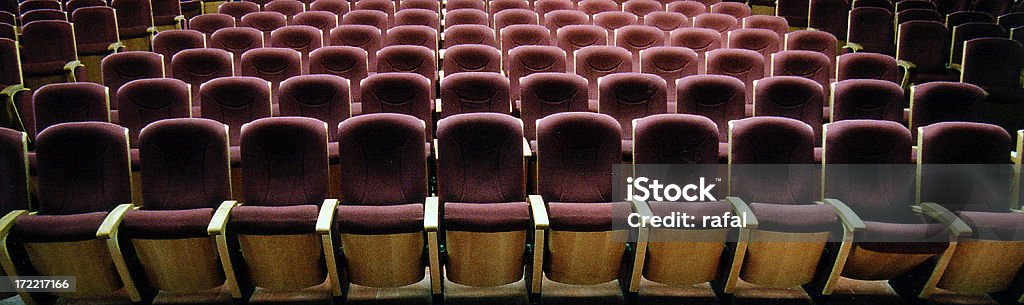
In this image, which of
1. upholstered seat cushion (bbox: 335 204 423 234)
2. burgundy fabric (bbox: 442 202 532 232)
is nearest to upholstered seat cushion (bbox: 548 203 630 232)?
burgundy fabric (bbox: 442 202 532 232)

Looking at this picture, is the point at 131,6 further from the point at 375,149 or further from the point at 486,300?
the point at 486,300

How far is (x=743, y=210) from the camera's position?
82cm

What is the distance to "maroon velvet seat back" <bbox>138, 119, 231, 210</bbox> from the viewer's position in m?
0.87

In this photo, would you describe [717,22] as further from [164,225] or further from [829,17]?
[164,225]

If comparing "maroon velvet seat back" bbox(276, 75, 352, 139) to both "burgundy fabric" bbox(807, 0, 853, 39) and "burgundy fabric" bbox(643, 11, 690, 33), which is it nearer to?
"burgundy fabric" bbox(643, 11, 690, 33)

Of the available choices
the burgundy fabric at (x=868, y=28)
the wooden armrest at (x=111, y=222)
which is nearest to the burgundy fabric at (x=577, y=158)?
the wooden armrest at (x=111, y=222)

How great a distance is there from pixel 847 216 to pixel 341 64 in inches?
31.1

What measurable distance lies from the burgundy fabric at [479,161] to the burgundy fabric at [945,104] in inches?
23.1

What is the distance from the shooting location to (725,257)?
0.84m

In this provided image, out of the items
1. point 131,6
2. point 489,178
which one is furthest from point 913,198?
point 131,6

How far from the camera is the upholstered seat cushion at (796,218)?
2.61ft

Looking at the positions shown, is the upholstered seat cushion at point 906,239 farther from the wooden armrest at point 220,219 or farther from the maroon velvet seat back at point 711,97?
the wooden armrest at point 220,219

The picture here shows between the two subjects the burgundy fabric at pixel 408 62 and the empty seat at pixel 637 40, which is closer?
the burgundy fabric at pixel 408 62

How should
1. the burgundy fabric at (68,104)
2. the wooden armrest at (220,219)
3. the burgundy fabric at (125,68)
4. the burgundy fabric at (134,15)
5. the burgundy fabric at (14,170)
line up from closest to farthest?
the wooden armrest at (220,219) < the burgundy fabric at (14,170) < the burgundy fabric at (68,104) < the burgundy fabric at (125,68) < the burgundy fabric at (134,15)
